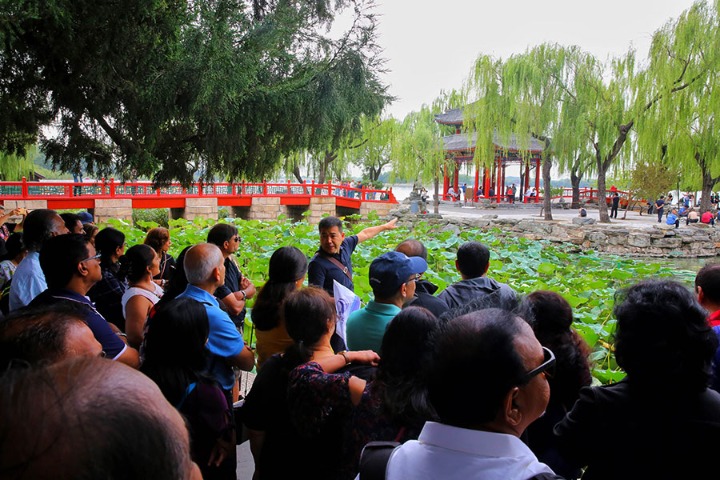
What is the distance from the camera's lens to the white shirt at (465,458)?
86 cm

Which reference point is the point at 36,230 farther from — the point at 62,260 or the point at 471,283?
the point at 471,283

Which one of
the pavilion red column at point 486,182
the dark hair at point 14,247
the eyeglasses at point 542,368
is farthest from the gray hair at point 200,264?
the pavilion red column at point 486,182

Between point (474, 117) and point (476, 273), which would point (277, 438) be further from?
point (474, 117)

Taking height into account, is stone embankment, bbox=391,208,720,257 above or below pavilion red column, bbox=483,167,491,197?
below

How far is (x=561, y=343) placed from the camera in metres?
1.70

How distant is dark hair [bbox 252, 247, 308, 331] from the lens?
7.13 ft

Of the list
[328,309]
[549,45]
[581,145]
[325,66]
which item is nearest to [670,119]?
[581,145]

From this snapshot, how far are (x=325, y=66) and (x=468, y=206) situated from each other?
812 inches

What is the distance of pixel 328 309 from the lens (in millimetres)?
1665

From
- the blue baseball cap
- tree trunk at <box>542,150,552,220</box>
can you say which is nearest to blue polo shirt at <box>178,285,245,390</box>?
the blue baseball cap

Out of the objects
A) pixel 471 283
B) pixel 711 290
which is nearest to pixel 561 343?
pixel 711 290

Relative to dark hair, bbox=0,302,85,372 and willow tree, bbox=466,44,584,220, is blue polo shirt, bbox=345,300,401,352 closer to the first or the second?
dark hair, bbox=0,302,85,372

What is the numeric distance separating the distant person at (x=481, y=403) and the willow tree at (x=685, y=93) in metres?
15.4

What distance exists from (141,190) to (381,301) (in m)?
16.1
